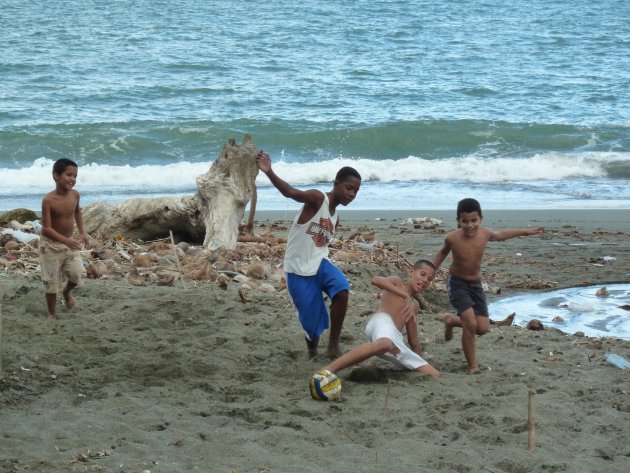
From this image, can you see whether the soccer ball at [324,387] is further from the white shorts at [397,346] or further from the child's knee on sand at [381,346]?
the white shorts at [397,346]

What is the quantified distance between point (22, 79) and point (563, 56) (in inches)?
679

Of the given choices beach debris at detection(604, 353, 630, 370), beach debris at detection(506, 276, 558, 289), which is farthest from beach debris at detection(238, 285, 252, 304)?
beach debris at detection(506, 276, 558, 289)

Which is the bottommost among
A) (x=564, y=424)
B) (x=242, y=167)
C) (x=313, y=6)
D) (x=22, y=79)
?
(x=564, y=424)

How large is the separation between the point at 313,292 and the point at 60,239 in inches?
79.4

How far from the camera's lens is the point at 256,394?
17.8 feet

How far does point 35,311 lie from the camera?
711 cm

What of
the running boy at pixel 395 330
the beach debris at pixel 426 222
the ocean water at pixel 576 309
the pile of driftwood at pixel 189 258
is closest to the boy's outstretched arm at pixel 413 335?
the running boy at pixel 395 330

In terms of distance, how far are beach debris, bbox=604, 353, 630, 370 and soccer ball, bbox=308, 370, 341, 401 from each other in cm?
196

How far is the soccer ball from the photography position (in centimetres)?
527

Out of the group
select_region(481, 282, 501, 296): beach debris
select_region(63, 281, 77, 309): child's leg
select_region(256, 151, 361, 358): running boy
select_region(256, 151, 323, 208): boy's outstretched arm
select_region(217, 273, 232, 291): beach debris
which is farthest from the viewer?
select_region(481, 282, 501, 296): beach debris

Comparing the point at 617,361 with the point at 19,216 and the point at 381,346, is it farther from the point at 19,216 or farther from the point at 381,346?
the point at 19,216

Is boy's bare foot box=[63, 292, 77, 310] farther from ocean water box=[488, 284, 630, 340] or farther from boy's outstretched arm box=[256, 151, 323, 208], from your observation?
ocean water box=[488, 284, 630, 340]

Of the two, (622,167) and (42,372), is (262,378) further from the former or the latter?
(622,167)

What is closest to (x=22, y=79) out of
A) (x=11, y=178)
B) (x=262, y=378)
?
(x=11, y=178)
